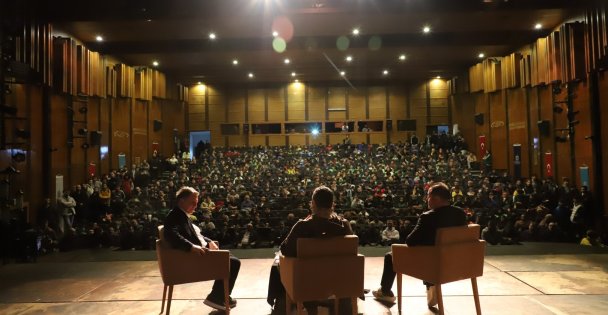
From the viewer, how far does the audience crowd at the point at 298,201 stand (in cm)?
735

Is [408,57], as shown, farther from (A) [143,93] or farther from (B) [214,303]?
(B) [214,303]

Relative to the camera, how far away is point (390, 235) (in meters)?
7.17

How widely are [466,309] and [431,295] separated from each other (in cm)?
30

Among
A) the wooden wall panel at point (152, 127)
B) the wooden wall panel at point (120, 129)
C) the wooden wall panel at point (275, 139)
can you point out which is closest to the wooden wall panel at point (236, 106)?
the wooden wall panel at point (275, 139)

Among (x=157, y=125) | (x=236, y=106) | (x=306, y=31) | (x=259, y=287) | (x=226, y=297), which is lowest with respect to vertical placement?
(x=259, y=287)

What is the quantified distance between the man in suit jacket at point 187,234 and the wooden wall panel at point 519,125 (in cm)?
1154

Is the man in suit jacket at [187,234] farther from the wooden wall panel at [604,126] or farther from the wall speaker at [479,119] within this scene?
the wall speaker at [479,119]

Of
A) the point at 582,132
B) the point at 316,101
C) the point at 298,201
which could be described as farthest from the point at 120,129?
the point at 582,132

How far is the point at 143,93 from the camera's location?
1478 cm

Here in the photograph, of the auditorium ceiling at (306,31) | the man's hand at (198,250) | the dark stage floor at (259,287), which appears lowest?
the dark stage floor at (259,287)

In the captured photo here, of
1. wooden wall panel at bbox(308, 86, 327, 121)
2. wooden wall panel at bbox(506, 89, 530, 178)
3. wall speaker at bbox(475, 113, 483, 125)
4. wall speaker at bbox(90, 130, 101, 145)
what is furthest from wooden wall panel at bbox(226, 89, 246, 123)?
wooden wall panel at bbox(506, 89, 530, 178)

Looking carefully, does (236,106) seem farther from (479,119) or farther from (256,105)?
(479,119)

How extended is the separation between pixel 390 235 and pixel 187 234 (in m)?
4.57

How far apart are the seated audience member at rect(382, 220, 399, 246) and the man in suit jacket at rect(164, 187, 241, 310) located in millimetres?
4085
